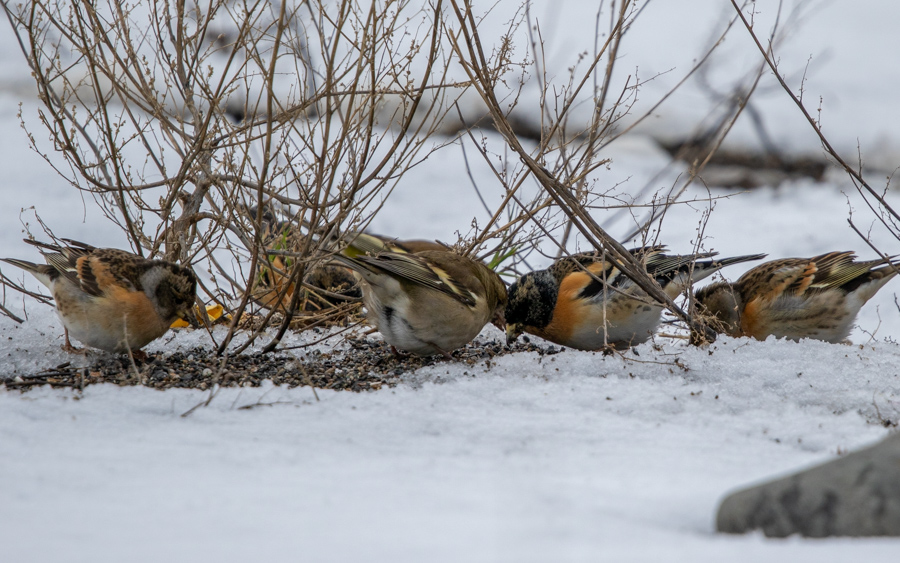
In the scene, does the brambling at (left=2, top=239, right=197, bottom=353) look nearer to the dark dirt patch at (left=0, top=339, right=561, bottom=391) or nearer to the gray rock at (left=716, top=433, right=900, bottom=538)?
the dark dirt patch at (left=0, top=339, right=561, bottom=391)

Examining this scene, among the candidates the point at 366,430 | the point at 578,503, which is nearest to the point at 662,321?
the point at 366,430

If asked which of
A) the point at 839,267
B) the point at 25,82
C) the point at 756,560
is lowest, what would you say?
the point at 756,560

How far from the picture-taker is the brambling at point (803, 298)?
496 cm

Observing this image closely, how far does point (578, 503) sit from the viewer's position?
7.34 feet

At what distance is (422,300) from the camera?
418cm

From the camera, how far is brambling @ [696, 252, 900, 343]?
4.96 m

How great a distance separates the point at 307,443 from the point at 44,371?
199 centimetres

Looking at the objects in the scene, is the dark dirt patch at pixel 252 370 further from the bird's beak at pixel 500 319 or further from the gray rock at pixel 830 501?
the gray rock at pixel 830 501

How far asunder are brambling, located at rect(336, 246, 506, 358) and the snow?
194 mm

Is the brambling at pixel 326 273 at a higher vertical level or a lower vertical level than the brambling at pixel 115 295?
higher

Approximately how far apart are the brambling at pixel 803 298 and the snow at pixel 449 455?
0.33 metres

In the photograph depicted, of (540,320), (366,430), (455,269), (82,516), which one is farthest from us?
(540,320)

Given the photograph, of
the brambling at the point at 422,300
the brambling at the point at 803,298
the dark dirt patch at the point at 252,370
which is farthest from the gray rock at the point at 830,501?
the brambling at the point at 803,298

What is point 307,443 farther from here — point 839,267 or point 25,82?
point 25,82
